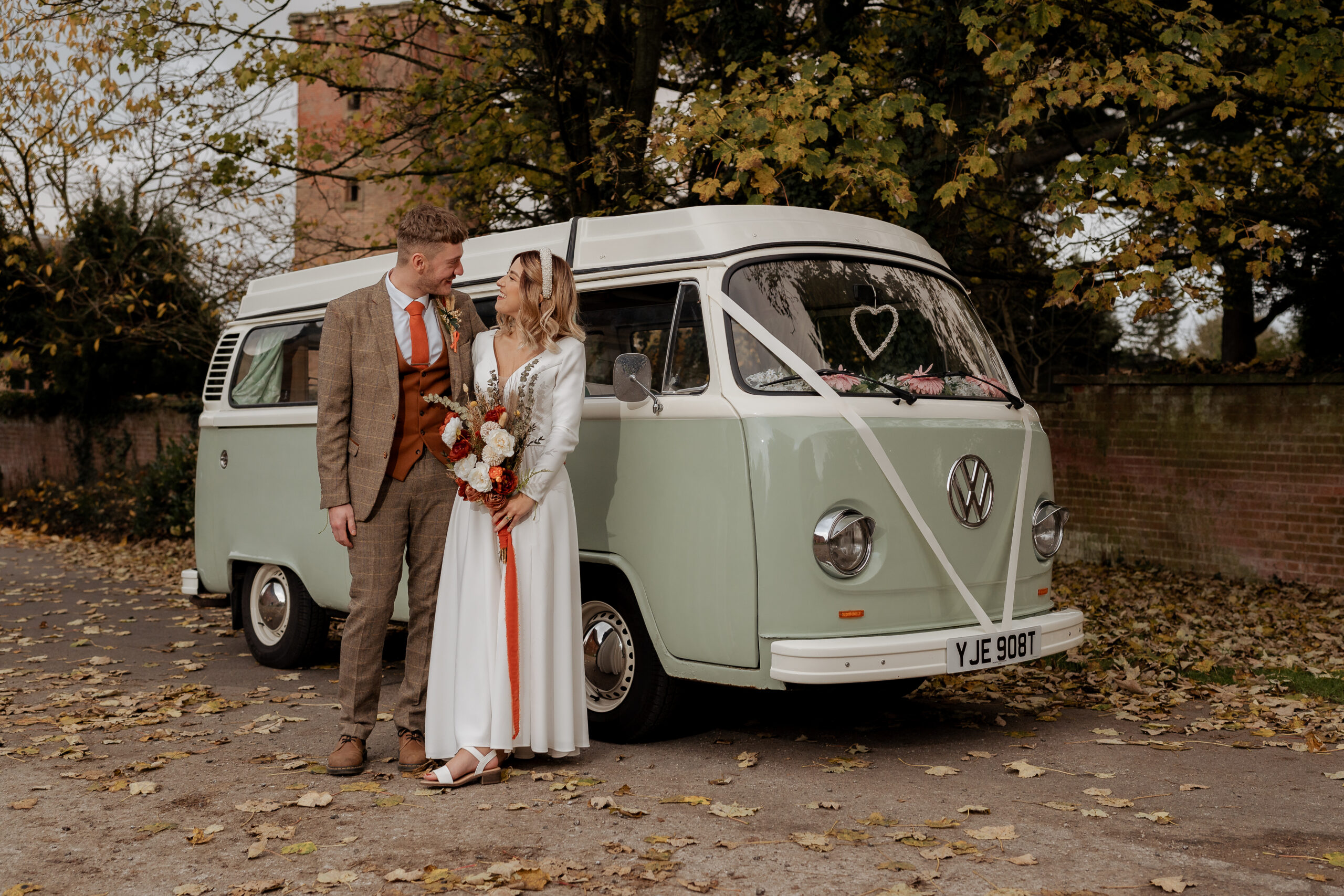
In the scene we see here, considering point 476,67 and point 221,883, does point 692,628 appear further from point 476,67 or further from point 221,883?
point 476,67

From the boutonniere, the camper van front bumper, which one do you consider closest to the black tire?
the camper van front bumper

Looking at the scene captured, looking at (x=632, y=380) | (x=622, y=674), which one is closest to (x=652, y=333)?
(x=632, y=380)

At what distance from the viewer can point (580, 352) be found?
5.28 m

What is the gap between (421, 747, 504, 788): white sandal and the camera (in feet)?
16.5

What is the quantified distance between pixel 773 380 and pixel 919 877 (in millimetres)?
2149

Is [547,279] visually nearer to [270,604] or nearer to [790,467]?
[790,467]

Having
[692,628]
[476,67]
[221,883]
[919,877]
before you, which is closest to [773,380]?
[692,628]

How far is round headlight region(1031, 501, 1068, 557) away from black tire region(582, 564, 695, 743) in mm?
1773

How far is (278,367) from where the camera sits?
26.2 ft

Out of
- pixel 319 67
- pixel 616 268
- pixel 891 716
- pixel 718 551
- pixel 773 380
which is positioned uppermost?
pixel 319 67

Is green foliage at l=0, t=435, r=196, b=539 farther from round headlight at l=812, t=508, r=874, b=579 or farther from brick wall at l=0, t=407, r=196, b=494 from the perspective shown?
round headlight at l=812, t=508, r=874, b=579

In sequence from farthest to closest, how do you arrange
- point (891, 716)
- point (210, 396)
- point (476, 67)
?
point (476, 67), point (210, 396), point (891, 716)

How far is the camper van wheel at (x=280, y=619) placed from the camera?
7.72 m

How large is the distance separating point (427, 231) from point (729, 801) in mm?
2633
